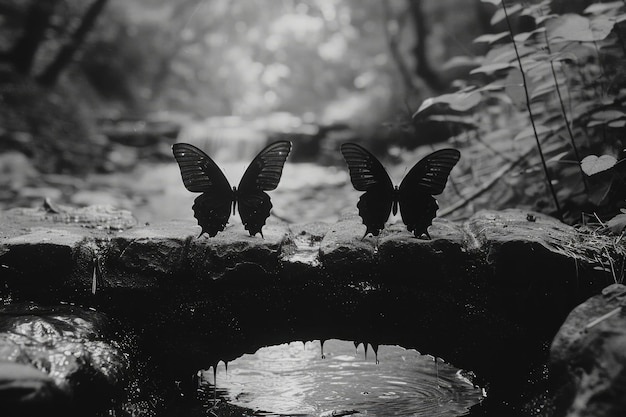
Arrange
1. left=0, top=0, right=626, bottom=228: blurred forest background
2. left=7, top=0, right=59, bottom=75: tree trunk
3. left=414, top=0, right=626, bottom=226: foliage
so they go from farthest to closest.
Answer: left=7, top=0, right=59, bottom=75: tree trunk → left=0, top=0, right=626, bottom=228: blurred forest background → left=414, top=0, right=626, bottom=226: foliage

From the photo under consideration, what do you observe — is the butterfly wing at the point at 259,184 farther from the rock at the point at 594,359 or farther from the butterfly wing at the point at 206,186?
the rock at the point at 594,359

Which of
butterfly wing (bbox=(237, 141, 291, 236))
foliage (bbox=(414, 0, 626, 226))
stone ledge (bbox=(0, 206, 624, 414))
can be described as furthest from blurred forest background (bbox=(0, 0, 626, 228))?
butterfly wing (bbox=(237, 141, 291, 236))

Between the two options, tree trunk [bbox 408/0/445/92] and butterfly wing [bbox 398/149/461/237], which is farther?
tree trunk [bbox 408/0/445/92]

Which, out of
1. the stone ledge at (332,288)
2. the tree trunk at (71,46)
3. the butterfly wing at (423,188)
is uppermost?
the tree trunk at (71,46)

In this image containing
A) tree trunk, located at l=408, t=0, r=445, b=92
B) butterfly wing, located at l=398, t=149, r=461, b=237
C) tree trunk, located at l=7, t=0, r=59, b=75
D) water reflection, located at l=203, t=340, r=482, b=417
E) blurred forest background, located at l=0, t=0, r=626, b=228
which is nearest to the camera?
butterfly wing, located at l=398, t=149, r=461, b=237

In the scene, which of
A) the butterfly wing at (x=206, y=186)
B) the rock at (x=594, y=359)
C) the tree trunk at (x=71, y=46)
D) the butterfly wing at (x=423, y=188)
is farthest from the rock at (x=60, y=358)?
the tree trunk at (x=71, y=46)

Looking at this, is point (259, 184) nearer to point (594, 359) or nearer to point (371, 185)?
point (371, 185)

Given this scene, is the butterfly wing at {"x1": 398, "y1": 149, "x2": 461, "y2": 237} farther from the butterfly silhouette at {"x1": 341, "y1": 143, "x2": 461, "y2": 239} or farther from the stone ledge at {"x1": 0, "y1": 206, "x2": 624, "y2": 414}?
the stone ledge at {"x1": 0, "y1": 206, "x2": 624, "y2": 414}
